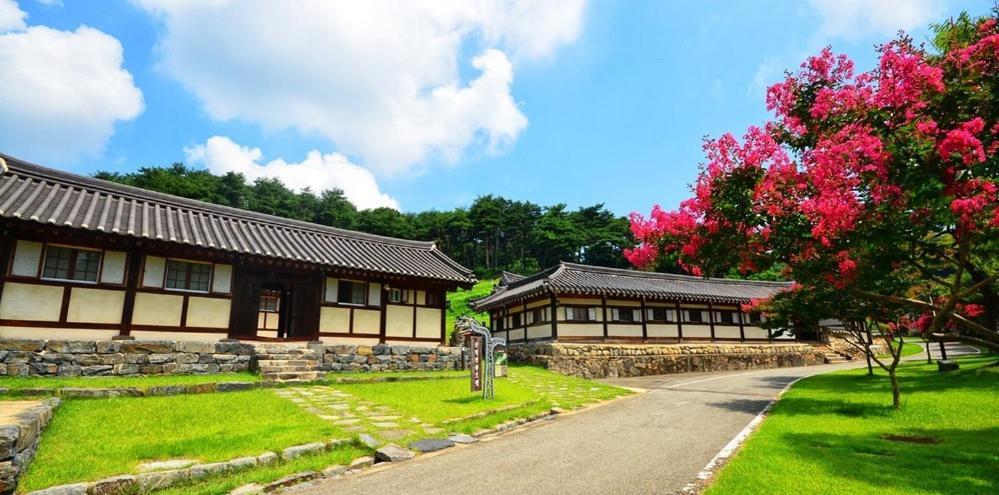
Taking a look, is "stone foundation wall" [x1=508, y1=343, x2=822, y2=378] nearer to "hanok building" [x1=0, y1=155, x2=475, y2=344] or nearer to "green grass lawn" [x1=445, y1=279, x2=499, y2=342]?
"hanok building" [x1=0, y1=155, x2=475, y2=344]

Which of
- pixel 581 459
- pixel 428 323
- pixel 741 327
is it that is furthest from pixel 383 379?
pixel 741 327

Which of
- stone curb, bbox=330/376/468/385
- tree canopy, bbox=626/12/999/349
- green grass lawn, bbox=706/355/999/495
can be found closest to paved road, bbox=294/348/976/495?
green grass lawn, bbox=706/355/999/495

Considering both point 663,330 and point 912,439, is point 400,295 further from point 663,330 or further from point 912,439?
point 663,330

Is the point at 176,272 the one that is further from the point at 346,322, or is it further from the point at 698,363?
the point at 698,363

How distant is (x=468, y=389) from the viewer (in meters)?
14.5

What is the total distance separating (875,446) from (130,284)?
61.6 feet

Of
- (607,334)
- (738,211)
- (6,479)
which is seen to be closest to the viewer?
(6,479)

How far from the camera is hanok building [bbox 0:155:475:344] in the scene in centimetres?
1305

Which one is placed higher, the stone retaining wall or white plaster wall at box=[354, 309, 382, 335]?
white plaster wall at box=[354, 309, 382, 335]

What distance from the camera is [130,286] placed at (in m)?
14.3

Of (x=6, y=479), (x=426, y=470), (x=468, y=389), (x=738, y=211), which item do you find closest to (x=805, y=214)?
(x=738, y=211)

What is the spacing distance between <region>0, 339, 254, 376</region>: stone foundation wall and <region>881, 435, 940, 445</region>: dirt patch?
54.3 feet

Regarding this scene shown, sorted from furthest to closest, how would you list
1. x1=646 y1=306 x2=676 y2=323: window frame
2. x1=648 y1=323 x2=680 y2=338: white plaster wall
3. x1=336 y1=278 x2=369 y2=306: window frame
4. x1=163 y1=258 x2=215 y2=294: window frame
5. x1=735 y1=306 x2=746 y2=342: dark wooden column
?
x1=735 y1=306 x2=746 y2=342: dark wooden column
x1=646 y1=306 x2=676 y2=323: window frame
x1=648 y1=323 x2=680 y2=338: white plaster wall
x1=336 y1=278 x2=369 y2=306: window frame
x1=163 y1=258 x2=215 y2=294: window frame

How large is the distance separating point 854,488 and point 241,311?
16683 mm
